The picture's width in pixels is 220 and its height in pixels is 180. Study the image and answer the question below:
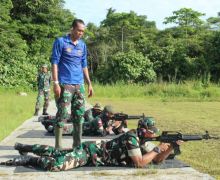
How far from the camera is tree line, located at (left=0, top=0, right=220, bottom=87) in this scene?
3108 centimetres

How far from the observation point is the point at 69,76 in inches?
277

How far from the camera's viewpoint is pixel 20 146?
21.5 feet

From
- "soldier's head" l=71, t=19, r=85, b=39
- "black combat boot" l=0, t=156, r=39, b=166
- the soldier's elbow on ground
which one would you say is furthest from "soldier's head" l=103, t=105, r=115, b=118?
"black combat boot" l=0, t=156, r=39, b=166

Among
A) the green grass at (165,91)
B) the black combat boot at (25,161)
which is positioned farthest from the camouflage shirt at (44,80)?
the green grass at (165,91)

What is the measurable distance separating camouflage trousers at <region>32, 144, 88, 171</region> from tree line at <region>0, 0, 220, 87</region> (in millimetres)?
23029

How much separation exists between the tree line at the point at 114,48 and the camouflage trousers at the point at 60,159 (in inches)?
907

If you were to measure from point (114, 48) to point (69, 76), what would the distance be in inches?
1781

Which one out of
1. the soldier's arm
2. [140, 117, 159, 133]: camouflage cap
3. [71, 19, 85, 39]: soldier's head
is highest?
[71, 19, 85, 39]: soldier's head

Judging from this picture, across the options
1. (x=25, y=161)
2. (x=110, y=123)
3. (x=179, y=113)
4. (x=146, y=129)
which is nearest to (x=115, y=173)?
(x=146, y=129)

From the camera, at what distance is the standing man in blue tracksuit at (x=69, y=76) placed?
6.91 metres

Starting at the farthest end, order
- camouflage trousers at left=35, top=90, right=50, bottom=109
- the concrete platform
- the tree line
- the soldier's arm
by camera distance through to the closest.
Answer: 1. the tree line
2. camouflage trousers at left=35, top=90, right=50, bottom=109
3. the soldier's arm
4. the concrete platform

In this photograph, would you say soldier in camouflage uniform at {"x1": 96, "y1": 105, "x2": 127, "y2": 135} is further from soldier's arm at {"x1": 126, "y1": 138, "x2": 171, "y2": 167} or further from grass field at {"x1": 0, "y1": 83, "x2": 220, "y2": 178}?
soldier's arm at {"x1": 126, "y1": 138, "x2": 171, "y2": 167}

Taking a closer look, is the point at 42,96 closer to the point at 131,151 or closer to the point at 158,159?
the point at 158,159

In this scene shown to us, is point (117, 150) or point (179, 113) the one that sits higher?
point (117, 150)
